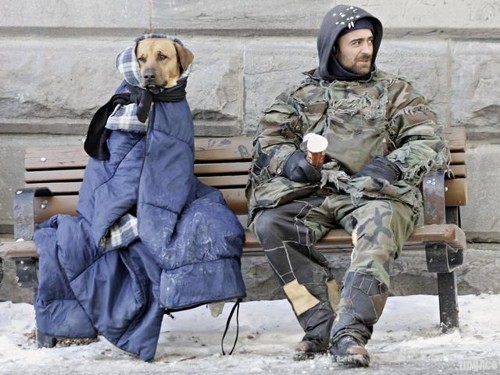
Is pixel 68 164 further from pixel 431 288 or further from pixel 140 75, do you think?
pixel 431 288

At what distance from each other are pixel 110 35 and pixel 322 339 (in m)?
2.17

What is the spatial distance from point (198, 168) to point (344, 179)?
844mm

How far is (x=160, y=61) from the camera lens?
520 centimetres

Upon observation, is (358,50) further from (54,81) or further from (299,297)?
(54,81)

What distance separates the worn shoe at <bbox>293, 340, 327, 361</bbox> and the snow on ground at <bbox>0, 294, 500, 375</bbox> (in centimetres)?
5

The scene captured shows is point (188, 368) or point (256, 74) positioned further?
point (256, 74)

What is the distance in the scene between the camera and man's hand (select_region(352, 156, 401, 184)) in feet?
16.4

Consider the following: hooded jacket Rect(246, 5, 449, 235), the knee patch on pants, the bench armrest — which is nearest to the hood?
hooded jacket Rect(246, 5, 449, 235)

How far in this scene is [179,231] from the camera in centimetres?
493

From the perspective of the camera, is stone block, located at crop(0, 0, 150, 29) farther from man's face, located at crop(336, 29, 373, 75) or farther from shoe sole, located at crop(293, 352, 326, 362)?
shoe sole, located at crop(293, 352, 326, 362)

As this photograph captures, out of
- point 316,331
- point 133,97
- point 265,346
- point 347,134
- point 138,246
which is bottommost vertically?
point 265,346

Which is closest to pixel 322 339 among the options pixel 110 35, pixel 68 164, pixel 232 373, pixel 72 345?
pixel 232 373

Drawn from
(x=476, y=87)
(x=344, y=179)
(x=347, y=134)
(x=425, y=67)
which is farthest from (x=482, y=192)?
(x=344, y=179)

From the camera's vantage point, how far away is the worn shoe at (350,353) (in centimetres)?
435
